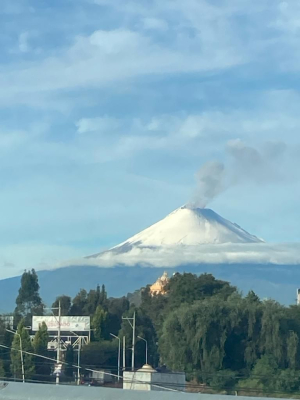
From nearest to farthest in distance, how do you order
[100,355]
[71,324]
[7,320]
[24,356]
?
[24,356]
[100,355]
[71,324]
[7,320]

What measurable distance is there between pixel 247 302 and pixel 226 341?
4.60 m

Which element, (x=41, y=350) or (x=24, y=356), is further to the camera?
(x=41, y=350)

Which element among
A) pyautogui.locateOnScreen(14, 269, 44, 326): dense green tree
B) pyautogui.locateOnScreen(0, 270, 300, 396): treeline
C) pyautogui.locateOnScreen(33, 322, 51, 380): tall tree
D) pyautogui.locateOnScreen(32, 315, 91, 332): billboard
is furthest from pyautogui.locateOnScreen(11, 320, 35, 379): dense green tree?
pyautogui.locateOnScreen(14, 269, 44, 326): dense green tree

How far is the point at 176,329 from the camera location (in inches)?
2222

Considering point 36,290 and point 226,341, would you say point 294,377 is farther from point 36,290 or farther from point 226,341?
point 36,290

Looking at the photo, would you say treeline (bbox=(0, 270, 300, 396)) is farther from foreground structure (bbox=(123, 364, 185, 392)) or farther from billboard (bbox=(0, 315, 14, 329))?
foreground structure (bbox=(123, 364, 185, 392))

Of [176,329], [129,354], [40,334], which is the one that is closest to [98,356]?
[129,354]

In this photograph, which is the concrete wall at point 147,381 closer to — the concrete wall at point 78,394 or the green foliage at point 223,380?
the concrete wall at point 78,394

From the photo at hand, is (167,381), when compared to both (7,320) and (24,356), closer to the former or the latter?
(24,356)

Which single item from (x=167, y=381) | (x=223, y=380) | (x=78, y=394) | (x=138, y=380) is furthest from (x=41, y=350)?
(x=78, y=394)

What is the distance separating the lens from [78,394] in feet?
68.5

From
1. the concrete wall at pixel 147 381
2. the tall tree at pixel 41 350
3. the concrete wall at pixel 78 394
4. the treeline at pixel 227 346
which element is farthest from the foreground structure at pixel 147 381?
the tall tree at pixel 41 350

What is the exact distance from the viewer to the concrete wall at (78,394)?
20.0 meters

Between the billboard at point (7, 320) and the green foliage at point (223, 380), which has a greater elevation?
the billboard at point (7, 320)
